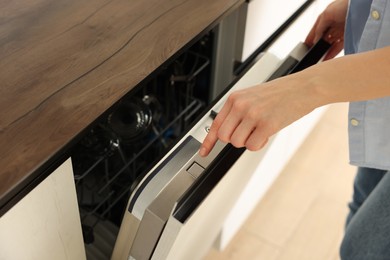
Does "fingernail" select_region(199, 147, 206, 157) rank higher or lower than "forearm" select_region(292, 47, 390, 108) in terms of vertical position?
lower

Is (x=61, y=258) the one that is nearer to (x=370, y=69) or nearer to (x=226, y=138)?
(x=226, y=138)

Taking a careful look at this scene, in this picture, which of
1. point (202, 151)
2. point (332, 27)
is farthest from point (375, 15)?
point (202, 151)

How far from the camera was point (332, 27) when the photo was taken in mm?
800

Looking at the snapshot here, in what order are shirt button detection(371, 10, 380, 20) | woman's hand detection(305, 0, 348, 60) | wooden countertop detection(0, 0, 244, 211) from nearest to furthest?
wooden countertop detection(0, 0, 244, 211)
shirt button detection(371, 10, 380, 20)
woman's hand detection(305, 0, 348, 60)

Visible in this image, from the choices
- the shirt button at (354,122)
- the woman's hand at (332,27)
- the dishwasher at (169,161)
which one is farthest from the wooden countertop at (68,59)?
the shirt button at (354,122)

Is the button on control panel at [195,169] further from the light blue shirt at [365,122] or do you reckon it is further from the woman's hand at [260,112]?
the light blue shirt at [365,122]

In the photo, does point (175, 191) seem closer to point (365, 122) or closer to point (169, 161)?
point (169, 161)

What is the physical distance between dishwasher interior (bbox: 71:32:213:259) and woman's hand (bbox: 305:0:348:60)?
0.20 m

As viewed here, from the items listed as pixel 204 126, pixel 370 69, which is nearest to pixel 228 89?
pixel 204 126

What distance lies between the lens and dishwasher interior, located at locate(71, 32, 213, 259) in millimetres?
842

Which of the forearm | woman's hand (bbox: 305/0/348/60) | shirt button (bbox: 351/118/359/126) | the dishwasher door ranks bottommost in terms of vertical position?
the dishwasher door

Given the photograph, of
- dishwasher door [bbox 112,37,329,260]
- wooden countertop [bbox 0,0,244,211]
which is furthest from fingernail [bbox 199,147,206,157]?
wooden countertop [bbox 0,0,244,211]

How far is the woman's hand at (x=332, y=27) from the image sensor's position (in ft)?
2.54

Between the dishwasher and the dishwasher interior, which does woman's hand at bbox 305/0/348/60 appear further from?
the dishwasher interior
